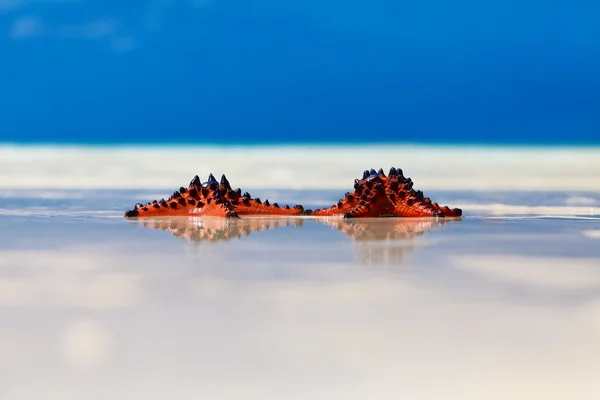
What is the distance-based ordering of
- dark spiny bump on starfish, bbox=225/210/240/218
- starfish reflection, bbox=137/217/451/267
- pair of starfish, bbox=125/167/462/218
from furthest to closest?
pair of starfish, bbox=125/167/462/218, dark spiny bump on starfish, bbox=225/210/240/218, starfish reflection, bbox=137/217/451/267

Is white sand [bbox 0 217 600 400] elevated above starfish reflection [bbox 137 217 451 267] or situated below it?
below

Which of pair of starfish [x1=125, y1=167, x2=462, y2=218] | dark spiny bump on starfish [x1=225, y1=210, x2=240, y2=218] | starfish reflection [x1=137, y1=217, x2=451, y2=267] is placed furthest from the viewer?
pair of starfish [x1=125, y1=167, x2=462, y2=218]

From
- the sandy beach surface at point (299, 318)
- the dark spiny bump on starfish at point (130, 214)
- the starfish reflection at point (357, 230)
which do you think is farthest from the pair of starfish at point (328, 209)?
the sandy beach surface at point (299, 318)

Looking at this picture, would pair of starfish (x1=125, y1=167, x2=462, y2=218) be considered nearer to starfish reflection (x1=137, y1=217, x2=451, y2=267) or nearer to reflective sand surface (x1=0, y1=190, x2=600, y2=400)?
starfish reflection (x1=137, y1=217, x2=451, y2=267)

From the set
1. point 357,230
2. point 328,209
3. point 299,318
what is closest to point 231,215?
point 328,209

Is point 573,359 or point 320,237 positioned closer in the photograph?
point 573,359

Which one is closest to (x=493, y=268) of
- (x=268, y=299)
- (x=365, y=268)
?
(x=365, y=268)

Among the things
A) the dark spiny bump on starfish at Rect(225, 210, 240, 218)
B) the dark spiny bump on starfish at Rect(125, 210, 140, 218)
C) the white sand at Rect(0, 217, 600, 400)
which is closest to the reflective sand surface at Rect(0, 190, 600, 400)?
the white sand at Rect(0, 217, 600, 400)

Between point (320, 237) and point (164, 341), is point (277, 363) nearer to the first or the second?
point (164, 341)
